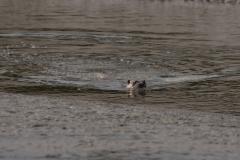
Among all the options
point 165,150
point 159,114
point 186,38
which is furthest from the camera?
point 186,38

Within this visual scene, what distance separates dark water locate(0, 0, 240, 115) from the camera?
18250 mm

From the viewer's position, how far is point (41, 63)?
75.0 feet

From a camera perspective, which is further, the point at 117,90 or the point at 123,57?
the point at 123,57

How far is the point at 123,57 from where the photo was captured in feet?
81.7

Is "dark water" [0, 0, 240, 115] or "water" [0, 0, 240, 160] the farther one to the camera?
"dark water" [0, 0, 240, 115]

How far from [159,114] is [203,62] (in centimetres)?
980

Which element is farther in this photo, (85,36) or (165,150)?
(85,36)

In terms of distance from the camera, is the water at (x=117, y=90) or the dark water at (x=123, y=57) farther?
the dark water at (x=123, y=57)

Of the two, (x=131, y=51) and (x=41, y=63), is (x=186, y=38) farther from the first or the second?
(x=41, y=63)

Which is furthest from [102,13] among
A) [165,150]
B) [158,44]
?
[165,150]

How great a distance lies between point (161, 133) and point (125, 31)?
23534mm

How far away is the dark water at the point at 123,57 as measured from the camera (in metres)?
18.2

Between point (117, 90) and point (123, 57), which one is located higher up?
point (117, 90)

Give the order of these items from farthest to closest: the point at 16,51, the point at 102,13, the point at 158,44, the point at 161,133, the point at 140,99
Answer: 1. the point at 102,13
2. the point at 158,44
3. the point at 16,51
4. the point at 140,99
5. the point at 161,133
